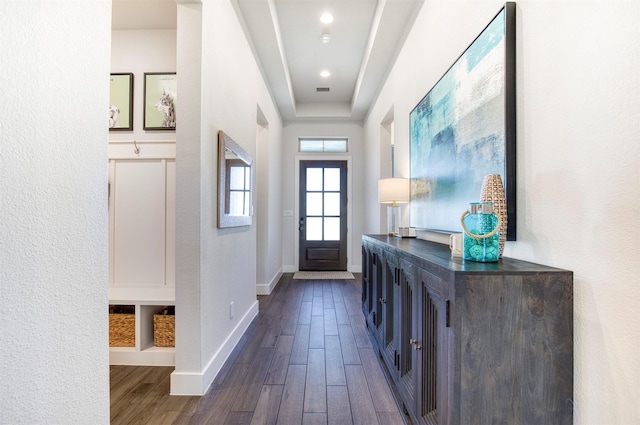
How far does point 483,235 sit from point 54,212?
1407 millimetres

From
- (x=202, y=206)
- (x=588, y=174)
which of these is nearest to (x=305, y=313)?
(x=202, y=206)

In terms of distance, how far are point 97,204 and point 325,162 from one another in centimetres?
510

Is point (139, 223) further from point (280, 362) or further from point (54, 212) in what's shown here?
point (54, 212)

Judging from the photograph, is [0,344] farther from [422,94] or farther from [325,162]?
[325,162]

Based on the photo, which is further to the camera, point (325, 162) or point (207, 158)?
point (325, 162)

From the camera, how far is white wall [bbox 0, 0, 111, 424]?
2.31 ft

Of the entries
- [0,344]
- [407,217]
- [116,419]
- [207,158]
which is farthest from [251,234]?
[0,344]

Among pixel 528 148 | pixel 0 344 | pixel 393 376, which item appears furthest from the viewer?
pixel 393 376

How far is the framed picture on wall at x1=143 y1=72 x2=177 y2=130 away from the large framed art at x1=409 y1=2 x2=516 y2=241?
1.99 meters

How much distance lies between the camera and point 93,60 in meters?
0.95

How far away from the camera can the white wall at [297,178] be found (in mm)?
5863

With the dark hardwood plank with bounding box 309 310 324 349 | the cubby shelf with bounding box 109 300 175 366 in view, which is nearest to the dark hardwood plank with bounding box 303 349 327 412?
the dark hardwood plank with bounding box 309 310 324 349

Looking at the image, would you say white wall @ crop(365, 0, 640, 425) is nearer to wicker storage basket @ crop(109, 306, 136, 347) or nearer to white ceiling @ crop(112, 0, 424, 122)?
white ceiling @ crop(112, 0, 424, 122)

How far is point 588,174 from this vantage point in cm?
98
